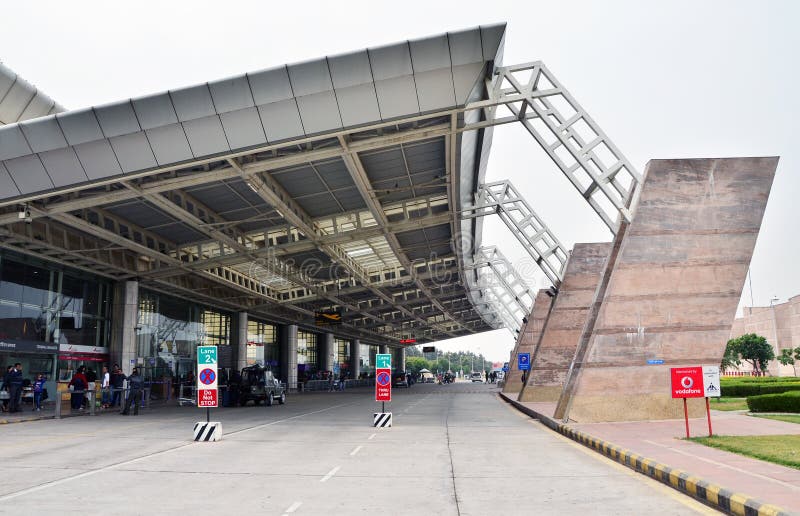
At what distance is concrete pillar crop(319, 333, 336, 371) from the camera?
8206 cm

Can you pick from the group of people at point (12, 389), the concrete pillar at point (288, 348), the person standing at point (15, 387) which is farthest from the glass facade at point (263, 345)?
the person standing at point (15, 387)

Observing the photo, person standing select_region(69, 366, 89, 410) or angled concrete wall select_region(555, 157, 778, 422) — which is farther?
person standing select_region(69, 366, 89, 410)

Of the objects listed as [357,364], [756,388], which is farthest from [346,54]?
[357,364]

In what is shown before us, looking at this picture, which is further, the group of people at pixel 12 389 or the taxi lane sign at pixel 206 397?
the group of people at pixel 12 389

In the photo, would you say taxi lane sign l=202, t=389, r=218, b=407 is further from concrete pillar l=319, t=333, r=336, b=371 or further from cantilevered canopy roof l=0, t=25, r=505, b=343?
concrete pillar l=319, t=333, r=336, b=371

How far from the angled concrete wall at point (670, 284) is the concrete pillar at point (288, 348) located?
50.1m

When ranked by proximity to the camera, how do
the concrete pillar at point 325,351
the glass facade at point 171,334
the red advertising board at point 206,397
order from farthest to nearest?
the concrete pillar at point 325,351 < the glass facade at point 171,334 < the red advertising board at point 206,397

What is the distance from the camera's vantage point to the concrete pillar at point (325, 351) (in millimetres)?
82062

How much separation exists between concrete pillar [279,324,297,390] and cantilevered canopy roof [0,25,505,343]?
91.0ft

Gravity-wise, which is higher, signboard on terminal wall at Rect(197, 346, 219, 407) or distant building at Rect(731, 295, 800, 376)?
distant building at Rect(731, 295, 800, 376)

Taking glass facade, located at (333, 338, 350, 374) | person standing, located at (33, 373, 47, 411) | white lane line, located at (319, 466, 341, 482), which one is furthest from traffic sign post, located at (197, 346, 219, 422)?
glass facade, located at (333, 338, 350, 374)

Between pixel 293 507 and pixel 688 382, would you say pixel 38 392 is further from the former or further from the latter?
pixel 688 382

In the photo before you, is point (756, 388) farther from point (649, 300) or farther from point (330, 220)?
point (330, 220)

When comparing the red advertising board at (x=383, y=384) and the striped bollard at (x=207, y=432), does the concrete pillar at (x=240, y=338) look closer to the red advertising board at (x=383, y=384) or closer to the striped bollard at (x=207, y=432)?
the red advertising board at (x=383, y=384)
